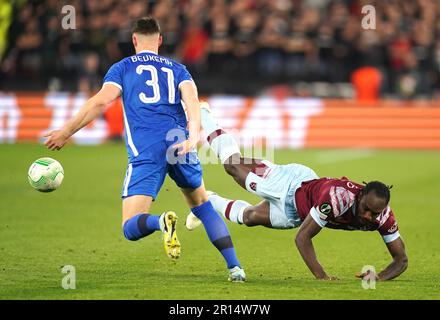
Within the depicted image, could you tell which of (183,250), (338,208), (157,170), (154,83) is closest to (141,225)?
(157,170)

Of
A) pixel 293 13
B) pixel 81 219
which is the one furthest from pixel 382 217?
pixel 293 13

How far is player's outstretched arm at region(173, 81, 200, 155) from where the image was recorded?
26.9ft

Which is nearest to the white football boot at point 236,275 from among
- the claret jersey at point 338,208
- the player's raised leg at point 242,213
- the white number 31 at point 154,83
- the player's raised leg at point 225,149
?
the claret jersey at point 338,208

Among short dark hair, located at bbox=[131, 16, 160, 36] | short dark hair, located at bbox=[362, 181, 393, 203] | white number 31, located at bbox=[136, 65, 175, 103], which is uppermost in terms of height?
short dark hair, located at bbox=[131, 16, 160, 36]

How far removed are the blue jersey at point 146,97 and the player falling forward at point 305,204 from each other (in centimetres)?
134

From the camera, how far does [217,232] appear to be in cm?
880

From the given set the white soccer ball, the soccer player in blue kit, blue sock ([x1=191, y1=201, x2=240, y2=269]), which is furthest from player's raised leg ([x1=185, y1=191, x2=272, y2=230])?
the white soccer ball

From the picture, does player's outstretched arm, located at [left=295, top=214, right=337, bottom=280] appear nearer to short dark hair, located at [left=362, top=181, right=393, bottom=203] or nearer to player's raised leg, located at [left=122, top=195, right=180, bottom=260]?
short dark hair, located at [left=362, top=181, right=393, bottom=203]

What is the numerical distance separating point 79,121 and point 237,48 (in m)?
17.0

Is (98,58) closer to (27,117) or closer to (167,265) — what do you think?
(27,117)

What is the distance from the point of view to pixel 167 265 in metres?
9.70

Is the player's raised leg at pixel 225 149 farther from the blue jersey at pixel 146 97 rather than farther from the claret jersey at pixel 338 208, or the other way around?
the blue jersey at pixel 146 97

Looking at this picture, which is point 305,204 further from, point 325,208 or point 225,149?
point 225,149

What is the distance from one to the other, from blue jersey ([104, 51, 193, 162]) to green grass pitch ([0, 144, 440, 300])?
1.23m
